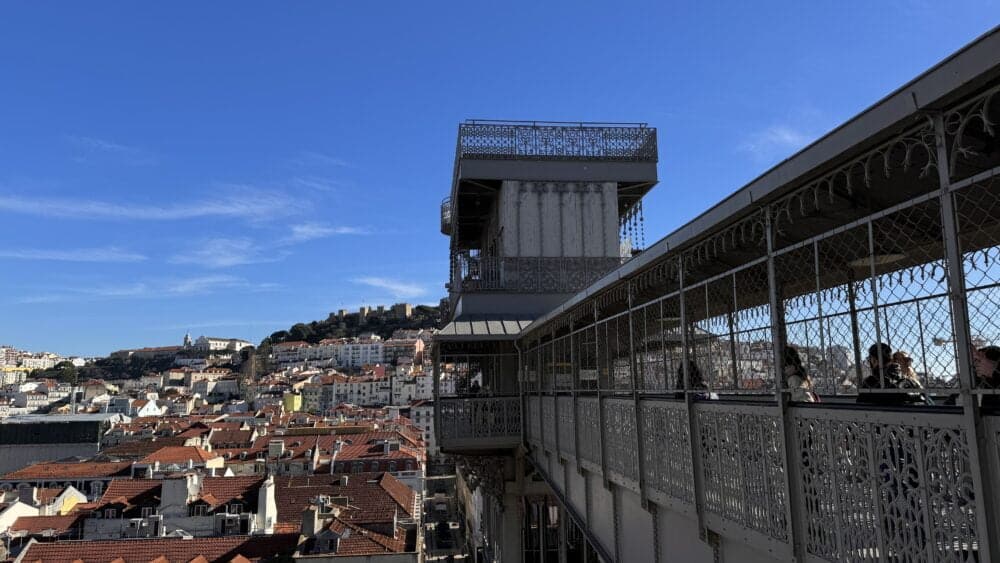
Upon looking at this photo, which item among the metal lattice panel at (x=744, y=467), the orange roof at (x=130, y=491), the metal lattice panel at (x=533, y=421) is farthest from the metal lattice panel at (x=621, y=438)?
the orange roof at (x=130, y=491)

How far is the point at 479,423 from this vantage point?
14203 millimetres

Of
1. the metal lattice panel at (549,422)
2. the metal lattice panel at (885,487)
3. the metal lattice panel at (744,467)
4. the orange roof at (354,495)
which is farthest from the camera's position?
the orange roof at (354,495)

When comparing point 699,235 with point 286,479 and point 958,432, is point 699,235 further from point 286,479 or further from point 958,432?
point 286,479

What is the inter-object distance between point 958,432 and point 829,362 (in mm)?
1728

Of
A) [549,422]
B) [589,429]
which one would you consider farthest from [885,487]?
[549,422]

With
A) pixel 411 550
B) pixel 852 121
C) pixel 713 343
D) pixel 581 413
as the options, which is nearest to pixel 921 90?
pixel 852 121

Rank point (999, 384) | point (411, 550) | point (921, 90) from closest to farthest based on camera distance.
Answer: point (921, 90) < point (999, 384) < point (411, 550)

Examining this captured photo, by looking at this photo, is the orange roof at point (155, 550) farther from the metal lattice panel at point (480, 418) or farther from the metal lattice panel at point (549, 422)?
the metal lattice panel at point (549, 422)

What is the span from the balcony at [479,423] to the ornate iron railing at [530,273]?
131 inches

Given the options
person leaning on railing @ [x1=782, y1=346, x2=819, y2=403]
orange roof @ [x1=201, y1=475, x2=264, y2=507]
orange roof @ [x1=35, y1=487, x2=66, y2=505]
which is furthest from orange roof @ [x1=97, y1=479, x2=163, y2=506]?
person leaning on railing @ [x1=782, y1=346, x2=819, y2=403]

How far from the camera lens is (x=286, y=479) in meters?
47.6

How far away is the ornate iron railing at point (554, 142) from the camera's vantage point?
60.2 ft

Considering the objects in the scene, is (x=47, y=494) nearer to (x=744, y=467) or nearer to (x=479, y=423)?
(x=479, y=423)

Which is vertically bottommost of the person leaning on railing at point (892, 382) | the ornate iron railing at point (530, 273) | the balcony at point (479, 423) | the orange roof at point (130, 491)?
the orange roof at point (130, 491)
